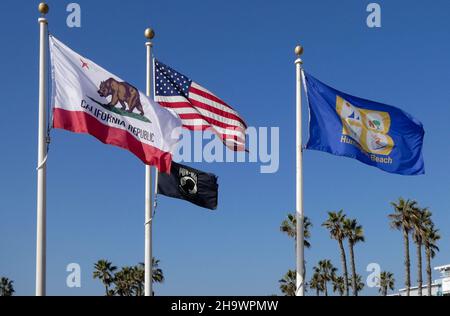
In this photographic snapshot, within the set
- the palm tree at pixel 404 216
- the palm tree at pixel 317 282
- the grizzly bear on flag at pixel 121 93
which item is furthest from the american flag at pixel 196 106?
the palm tree at pixel 317 282

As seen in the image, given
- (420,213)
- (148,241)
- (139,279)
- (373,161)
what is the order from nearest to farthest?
1. (148,241)
2. (373,161)
3. (420,213)
4. (139,279)

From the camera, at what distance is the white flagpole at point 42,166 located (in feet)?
48.1

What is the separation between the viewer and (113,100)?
16922 mm

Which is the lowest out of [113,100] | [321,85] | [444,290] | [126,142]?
[444,290]

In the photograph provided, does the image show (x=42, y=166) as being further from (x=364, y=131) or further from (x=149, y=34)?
(x=364, y=131)

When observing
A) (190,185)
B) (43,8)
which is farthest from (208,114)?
(43,8)

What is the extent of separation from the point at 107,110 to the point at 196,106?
403cm

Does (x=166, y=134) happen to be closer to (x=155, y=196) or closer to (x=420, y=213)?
(x=155, y=196)

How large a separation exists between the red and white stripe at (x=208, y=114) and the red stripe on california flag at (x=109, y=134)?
8.57ft

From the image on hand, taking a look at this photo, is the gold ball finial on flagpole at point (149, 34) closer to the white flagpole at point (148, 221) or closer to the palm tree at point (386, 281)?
the white flagpole at point (148, 221)

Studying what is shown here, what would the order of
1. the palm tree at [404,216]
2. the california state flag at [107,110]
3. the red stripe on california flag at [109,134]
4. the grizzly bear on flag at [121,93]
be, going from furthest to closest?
the palm tree at [404,216], the grizzly bear on flag at [121,93], the california state flag at [107,110], the red stripe on california flag at [109,134]

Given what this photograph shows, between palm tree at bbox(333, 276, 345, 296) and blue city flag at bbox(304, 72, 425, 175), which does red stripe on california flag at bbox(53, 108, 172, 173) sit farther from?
palm tree at bbox(333, 276, 345, 296)
